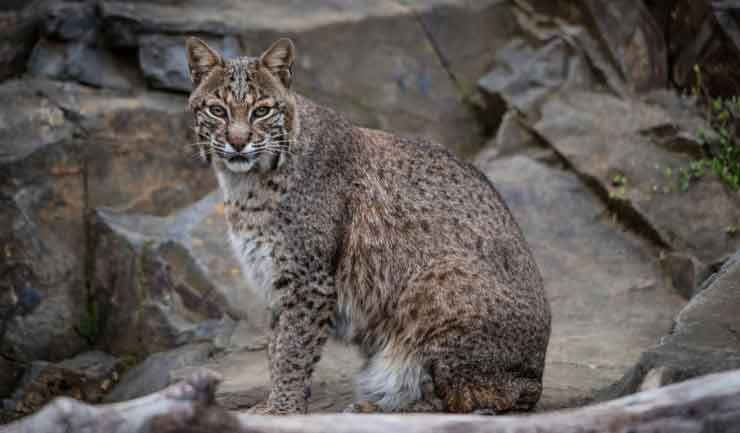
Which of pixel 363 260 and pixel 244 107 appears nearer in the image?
pixel 244 107

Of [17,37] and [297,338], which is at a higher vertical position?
[17,37]

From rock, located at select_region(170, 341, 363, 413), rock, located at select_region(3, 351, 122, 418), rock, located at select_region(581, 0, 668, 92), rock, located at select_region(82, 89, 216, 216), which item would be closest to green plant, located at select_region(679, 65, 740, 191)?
rock, located at select_region(581, 0, 668, 92)

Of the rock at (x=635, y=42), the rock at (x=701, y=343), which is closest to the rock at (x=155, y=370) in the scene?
the rock at (x=701, y=343)

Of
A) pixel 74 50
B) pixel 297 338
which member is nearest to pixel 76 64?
pixel 74 50

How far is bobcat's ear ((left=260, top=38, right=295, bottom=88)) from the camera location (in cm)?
559

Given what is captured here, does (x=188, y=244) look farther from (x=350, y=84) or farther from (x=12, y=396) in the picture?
(x=350, y=84)

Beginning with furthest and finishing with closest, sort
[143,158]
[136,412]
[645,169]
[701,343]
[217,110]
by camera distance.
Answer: [143,158] < [645,169] < [217,110] < [701,343] < [136,412]

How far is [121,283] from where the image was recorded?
26.4ft

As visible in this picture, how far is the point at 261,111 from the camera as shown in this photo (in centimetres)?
548

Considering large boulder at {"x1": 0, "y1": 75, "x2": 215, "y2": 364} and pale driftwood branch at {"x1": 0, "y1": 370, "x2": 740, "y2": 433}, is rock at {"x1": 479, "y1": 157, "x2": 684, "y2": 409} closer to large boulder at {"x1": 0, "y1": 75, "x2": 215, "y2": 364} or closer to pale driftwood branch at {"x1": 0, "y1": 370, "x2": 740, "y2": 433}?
pale driftwood branch at {"x1": 0, "y1": 370, "x2": 740, "y2": 433}

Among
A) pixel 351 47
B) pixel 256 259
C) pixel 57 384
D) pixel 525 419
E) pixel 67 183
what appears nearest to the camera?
pixel 525 419

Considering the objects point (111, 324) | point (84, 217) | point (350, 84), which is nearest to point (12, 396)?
point (111, 324)

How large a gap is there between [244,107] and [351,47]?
418cm

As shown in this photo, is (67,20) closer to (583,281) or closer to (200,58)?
(200,58)
